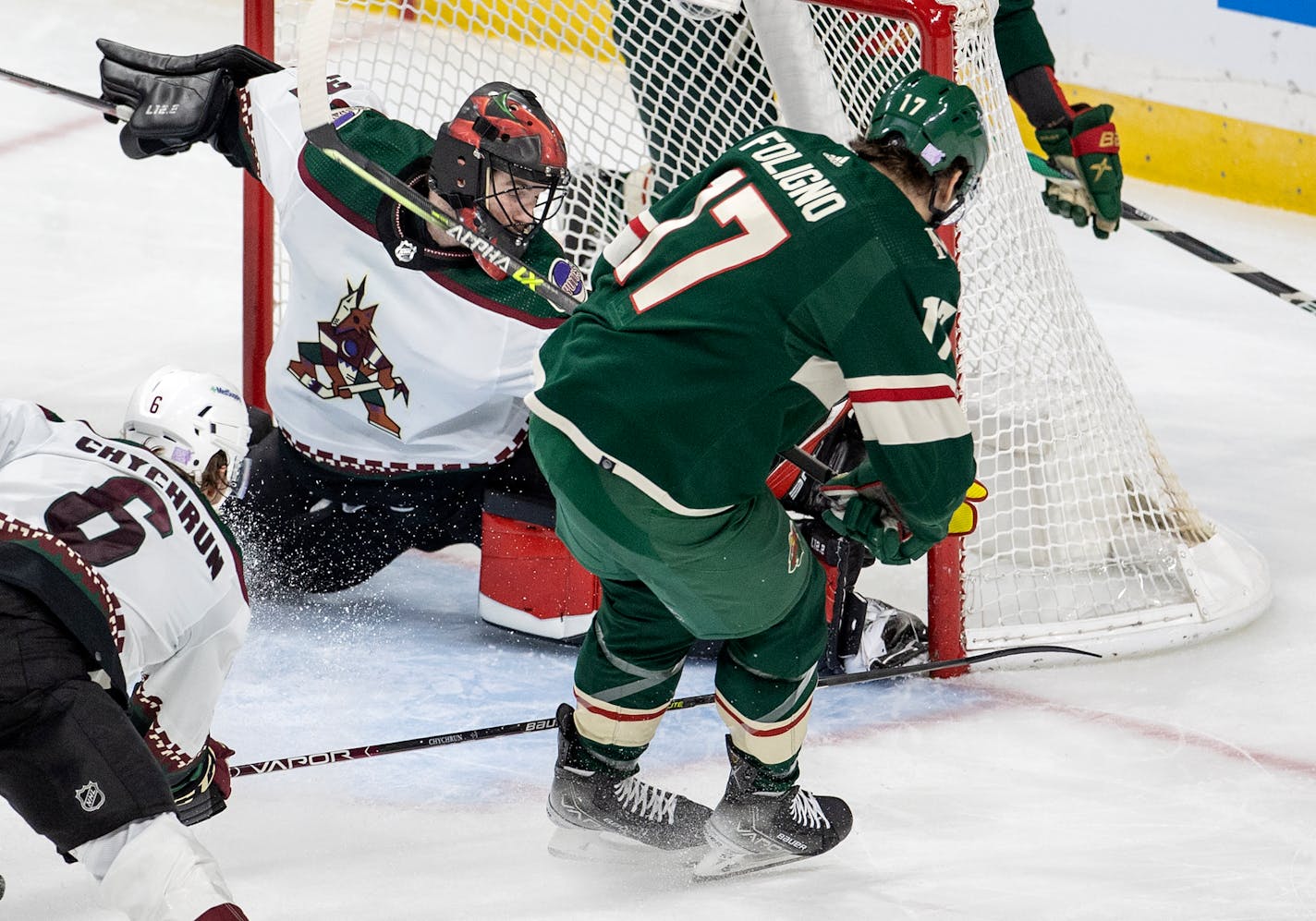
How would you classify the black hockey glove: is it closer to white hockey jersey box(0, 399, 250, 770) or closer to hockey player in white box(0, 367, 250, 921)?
hockey player in white box(0, 367, 250, 921)

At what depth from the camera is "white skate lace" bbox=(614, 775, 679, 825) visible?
2.38m

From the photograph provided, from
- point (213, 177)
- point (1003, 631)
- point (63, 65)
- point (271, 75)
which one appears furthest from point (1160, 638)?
point (63, 65)

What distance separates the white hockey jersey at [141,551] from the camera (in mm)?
1905

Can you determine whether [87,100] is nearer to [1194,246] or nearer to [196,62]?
[196,62]

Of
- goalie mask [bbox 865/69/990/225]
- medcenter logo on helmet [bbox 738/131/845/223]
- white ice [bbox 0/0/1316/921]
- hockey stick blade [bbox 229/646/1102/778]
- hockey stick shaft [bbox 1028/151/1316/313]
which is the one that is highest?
goalie mask [bbox 865/69/990/225]

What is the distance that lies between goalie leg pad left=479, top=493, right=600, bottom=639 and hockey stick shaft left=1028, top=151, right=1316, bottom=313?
1.30 m

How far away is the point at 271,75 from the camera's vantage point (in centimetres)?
311

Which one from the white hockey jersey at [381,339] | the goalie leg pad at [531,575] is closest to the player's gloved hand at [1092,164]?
the white hockey jersey at [381,339]

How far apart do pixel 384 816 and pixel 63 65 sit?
175 inches

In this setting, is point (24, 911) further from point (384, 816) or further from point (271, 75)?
point (271, 75)

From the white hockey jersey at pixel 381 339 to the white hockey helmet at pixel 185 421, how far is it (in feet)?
2.14

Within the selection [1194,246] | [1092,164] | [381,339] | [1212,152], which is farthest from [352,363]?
[1212,152]

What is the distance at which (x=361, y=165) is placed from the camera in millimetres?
2701

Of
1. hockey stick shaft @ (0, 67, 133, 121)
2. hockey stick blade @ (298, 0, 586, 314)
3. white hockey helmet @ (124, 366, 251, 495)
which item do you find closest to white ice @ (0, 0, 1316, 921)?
white hockey helmet @ (124, 366, 251, 495)
